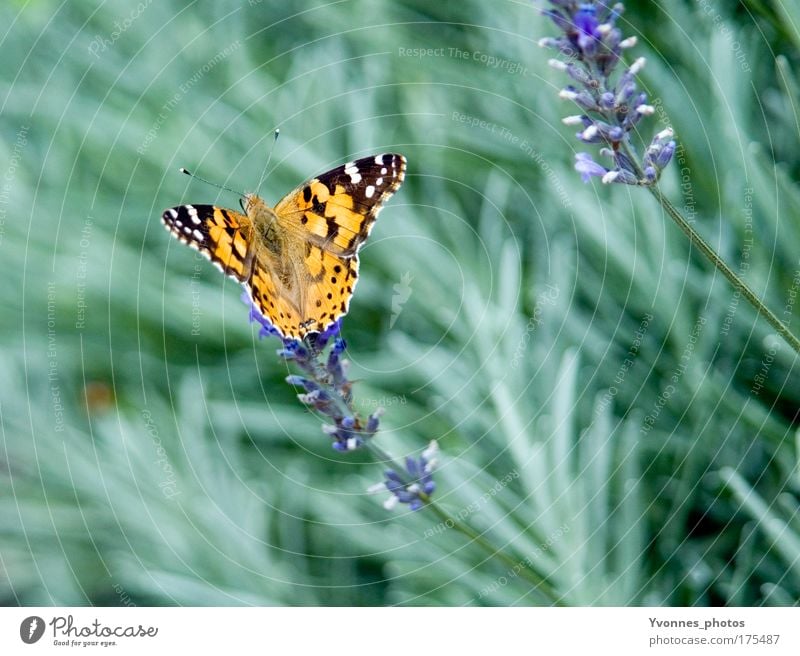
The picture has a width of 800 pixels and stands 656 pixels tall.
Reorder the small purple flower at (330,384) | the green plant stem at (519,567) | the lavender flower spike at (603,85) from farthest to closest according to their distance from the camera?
Answer: the green plant stem at (519,567), the small purple flower at (330,384), the lavender flower spike at (603,85)

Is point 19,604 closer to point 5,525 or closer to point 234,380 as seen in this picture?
point 5,525

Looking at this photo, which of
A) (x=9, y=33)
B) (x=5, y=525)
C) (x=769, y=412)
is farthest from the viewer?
(x=9, y=33)

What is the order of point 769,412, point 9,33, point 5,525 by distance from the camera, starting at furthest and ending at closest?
1. point 9,33
2. point 5,525
3. point 769,412

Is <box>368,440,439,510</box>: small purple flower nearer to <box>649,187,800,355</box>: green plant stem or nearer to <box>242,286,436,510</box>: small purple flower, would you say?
<box>242,286,436,510</box>: small purple flower

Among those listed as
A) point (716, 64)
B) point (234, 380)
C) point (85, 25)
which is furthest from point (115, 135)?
point (716, 64)
